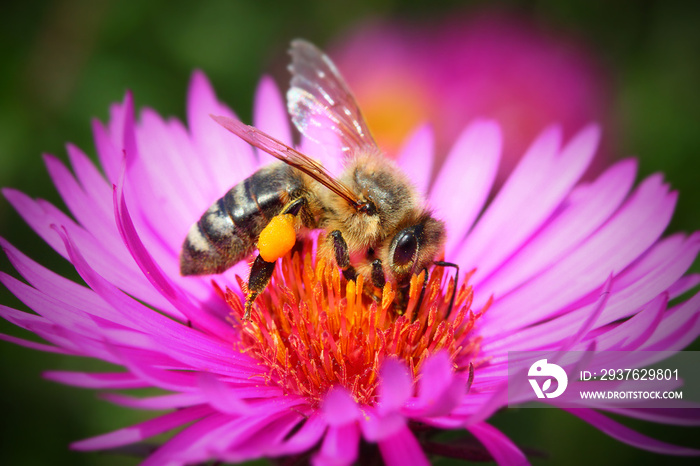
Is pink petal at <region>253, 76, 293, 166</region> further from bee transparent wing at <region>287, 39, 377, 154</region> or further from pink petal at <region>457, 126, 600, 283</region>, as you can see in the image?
pink petal at <region>457, 126, 600, 283</region>

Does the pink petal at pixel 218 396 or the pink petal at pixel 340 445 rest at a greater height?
the pink petal at pixel 218 396

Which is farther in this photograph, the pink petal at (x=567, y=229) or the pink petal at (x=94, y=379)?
the pink petal at (x=567, y=229)

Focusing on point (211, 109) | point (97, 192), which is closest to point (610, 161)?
point (211, 109)

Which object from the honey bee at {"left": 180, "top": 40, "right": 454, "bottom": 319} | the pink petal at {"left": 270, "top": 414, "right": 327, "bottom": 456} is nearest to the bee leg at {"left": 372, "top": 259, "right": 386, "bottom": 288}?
the honey bee at {"left": 180, "top": 40, "right": 454, "bottom": 319}

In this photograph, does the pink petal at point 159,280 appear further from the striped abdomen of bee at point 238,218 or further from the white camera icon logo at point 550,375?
the white camera icon logo at point 550,375

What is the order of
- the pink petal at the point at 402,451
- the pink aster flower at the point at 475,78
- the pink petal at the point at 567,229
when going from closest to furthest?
the pink petal at the point at 402,451
the pink petal at the point at 567,229
the pink aster flower at the point at 475,78

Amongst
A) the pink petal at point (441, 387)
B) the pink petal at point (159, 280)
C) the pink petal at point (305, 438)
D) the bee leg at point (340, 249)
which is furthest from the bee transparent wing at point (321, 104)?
the pink petal at point (441, 387)

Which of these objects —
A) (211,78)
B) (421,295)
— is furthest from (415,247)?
(211,78)
